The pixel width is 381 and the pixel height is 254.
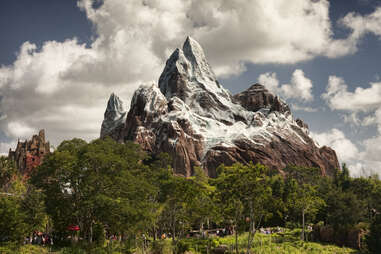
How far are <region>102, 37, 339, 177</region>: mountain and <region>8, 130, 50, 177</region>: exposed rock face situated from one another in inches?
A: 1284

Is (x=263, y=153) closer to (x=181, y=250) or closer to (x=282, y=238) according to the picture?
(x=282, y=238)

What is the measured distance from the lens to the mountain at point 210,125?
11956 cm

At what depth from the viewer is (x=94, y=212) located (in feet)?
86.8

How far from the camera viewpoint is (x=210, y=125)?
137 metres

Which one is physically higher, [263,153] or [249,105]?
[249,105]

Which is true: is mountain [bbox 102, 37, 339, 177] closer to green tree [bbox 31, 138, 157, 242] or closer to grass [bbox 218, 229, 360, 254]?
grass [bbox 218, 229, 360, 254]

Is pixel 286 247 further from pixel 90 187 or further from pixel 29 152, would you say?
pixel 29 152

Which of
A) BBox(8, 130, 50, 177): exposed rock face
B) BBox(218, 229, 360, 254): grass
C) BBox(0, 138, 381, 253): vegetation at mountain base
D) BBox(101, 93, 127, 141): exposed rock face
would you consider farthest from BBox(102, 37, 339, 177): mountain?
BBox(0, 138, 381, 253): vegetation at mountain base

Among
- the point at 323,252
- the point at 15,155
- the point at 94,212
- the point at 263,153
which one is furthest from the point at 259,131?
the point at 94,212

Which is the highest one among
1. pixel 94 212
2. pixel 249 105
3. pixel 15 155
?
pixel 249 105

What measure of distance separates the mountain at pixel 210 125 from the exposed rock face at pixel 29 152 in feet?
107

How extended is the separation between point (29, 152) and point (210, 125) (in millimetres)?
68591

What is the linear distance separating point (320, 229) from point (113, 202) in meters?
27.4

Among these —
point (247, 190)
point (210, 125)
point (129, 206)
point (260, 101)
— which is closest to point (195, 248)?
point (129, 206)
